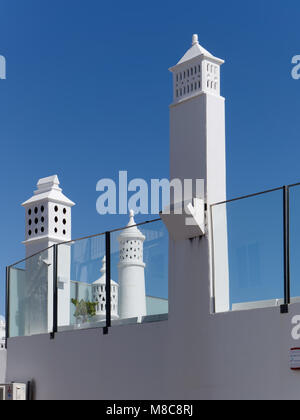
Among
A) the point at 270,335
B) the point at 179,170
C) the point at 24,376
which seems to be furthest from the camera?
the point at 24,376

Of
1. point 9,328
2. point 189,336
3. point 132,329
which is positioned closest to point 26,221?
point 9,328

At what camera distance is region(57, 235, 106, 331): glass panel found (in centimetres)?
1243

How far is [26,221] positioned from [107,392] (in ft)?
15.6

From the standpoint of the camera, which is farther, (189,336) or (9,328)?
(9,328)

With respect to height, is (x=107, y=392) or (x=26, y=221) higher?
(x=26, y=221)

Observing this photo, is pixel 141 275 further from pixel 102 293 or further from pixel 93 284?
pixel 93 284

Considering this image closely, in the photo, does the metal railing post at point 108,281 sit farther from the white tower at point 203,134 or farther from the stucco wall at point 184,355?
the white tower at point 203,134

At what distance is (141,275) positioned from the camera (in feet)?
38.4

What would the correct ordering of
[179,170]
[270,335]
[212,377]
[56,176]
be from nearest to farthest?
[270,335], [212,377], [179,170], [56,176]

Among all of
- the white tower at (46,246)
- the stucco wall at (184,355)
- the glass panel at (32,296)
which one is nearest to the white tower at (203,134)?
the stucco wall at (184,355)

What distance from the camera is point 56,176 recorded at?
611 inches

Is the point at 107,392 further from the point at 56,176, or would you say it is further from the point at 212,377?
the point at 56,176

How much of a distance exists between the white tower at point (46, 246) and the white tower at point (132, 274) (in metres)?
1.56

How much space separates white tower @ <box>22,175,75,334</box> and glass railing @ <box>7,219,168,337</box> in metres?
0.02
